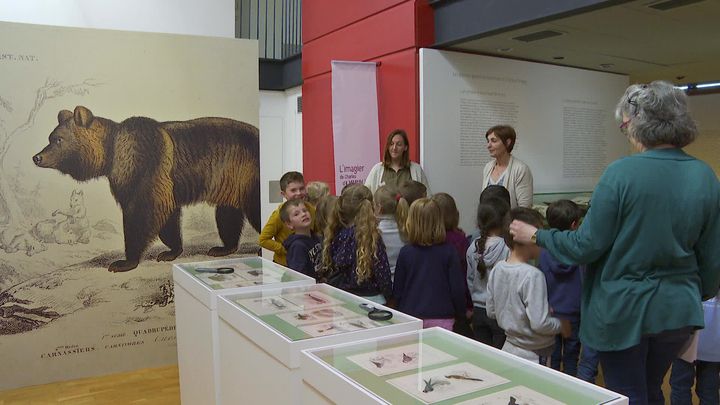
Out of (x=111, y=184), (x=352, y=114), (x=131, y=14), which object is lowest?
(x=111, y=184)

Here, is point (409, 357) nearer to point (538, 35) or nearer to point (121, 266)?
point (121, 266)

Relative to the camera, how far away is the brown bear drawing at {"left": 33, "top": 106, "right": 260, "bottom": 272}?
4316mm

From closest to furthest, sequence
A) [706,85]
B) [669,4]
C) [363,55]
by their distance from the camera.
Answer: [669,4]
[363,55]
[706,85]

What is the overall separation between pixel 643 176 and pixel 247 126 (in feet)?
11.6

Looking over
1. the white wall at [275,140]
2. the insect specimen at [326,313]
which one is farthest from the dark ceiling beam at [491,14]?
the white wall at [275,140]

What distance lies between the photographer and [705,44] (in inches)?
201

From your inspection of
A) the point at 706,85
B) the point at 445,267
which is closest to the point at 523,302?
the point at 445,267

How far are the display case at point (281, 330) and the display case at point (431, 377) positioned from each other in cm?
11

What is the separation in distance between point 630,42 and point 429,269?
10.7ft

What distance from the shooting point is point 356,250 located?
9.70 ft

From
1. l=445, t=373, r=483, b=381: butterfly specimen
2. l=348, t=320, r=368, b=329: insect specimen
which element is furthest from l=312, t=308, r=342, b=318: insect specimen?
l=445, t=373, r=483, b=381: butterfly specimen

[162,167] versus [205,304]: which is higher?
[162,167]

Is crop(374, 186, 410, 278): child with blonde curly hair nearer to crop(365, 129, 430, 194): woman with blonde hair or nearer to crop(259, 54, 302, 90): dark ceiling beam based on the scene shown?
crop(365, 129, 430, 194): woman with blonde hair

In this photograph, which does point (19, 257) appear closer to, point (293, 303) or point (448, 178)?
point (293, 303)
